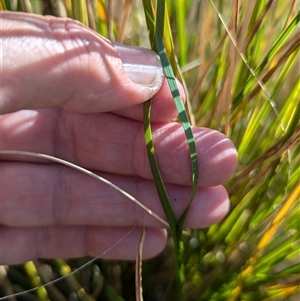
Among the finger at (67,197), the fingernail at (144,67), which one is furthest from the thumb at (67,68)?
the finger at (67,197)

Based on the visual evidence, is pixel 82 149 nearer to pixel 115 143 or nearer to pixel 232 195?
pixel 115 143

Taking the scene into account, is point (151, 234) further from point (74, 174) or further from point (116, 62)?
point (116, 62)

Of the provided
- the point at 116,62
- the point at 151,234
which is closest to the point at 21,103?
the point at 116,62

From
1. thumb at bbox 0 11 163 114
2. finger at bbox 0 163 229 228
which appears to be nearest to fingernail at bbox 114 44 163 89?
thumb at bbox 0 11 163 114

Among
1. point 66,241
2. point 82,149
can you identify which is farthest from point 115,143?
point 66,241

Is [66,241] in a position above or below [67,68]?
below

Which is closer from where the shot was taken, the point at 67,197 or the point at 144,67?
the point at 144,67
